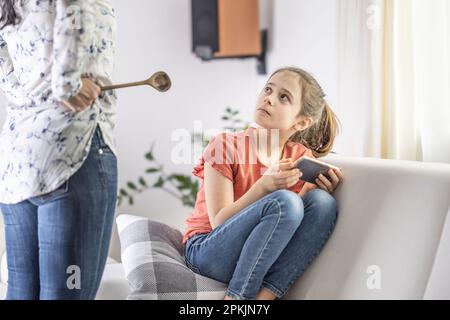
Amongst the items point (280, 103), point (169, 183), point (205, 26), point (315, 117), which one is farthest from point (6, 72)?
point (169, 183)

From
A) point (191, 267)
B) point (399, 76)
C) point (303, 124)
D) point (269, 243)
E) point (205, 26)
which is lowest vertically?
point (191, 267)

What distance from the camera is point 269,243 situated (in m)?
1.35

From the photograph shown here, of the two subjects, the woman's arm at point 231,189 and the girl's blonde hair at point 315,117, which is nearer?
the woman's arm at point 231,189

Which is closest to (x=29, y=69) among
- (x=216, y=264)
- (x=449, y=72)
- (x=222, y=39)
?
(x=216, y=264)

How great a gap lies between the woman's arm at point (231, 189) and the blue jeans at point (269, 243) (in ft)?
0.13

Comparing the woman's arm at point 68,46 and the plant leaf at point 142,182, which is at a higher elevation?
the woman's arm at point 68,46

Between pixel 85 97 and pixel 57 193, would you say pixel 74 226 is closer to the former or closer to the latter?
pixel 57 193

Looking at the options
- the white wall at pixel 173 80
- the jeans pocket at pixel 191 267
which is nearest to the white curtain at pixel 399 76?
the jeans pocket at pixel 191 267

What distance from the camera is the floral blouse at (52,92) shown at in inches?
39.0

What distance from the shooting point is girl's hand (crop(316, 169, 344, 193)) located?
1.46m

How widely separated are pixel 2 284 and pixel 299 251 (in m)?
0.89

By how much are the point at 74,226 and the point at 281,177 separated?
22.1 inches

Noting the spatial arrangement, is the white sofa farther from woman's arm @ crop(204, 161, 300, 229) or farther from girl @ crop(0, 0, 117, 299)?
girl @ crop(0, 0, 117, 299)

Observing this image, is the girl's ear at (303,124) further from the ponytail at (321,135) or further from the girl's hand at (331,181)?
the girl's hand at (331,181)
